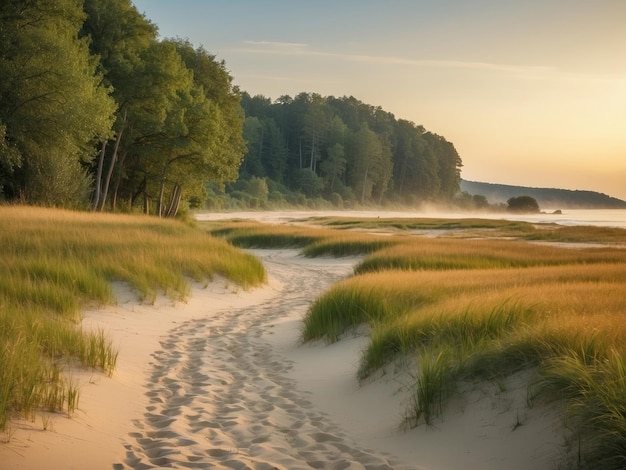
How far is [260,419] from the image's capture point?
19.8 ft

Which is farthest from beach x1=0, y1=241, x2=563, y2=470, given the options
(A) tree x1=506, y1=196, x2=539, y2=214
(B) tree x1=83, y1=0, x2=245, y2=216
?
(A) tree x1=506, y1=196, x2=539, y2=214

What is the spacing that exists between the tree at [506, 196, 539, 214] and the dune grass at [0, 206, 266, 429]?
406ft

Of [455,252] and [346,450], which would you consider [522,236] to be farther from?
[346,450]

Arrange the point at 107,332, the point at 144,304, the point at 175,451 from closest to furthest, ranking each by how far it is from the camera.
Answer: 1. the point at 175,451
2. the point at 107,332
3. the point at 144,304

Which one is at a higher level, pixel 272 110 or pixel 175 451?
pixel 272 110

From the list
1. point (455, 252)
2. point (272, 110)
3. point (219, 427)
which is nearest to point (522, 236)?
point (455, 252)

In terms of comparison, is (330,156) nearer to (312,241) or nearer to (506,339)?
(312,241)

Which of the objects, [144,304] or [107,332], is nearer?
[107,332]

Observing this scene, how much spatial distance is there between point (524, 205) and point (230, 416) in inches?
5550

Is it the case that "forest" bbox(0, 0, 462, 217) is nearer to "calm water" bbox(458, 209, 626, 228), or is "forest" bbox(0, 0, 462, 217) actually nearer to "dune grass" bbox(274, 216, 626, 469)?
"dune grass" bbox(274, 216, 626, 469)

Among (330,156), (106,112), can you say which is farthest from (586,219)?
(106,112)

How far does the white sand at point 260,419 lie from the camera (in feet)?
15.3

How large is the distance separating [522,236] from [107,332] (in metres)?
40.4

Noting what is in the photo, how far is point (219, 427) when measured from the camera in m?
5.76
